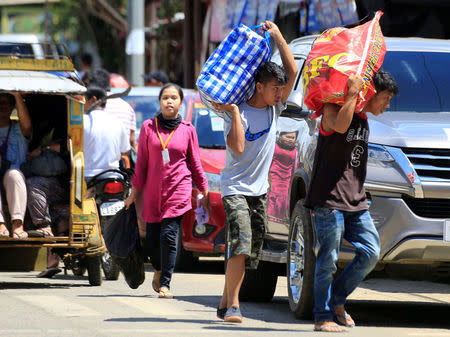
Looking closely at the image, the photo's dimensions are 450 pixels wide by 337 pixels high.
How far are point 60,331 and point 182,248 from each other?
A: 5335mm

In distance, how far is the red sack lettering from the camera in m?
7.57

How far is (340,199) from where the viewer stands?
760 cm

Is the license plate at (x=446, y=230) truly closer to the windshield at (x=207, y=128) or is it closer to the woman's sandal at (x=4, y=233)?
the woman's sandal at (x=4, y=233)

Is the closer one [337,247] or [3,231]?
[337,247]

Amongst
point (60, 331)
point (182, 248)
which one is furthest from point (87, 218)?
point (60, 331)

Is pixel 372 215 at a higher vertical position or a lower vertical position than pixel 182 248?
higher

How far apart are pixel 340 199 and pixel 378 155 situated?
0.59 meters

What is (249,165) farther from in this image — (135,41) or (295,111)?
(135,41)

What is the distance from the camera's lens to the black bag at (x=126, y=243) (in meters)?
9.89

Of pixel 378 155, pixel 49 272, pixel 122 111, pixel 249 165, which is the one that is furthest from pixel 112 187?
pixel 378 155

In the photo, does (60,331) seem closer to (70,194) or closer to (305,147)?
(305,147)

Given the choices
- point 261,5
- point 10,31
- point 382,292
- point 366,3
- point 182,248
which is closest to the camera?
point 382,292

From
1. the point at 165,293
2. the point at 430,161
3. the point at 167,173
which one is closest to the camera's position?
the point at 430,161

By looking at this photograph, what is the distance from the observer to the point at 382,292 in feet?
37.5
